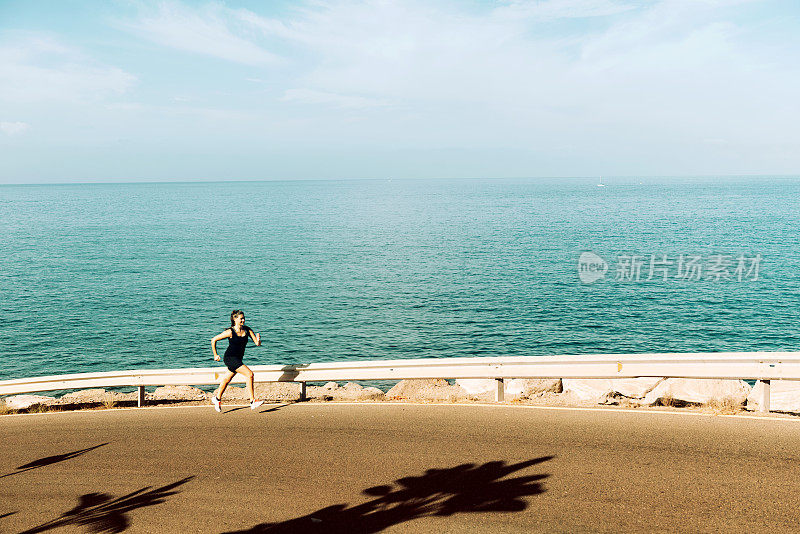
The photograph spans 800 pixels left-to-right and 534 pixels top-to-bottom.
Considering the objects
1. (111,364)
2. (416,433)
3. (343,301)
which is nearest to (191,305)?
(343,301)

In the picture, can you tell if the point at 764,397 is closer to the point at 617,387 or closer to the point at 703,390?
the point at 703,390

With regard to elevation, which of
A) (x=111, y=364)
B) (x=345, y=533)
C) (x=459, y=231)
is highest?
(x=459, y=231)

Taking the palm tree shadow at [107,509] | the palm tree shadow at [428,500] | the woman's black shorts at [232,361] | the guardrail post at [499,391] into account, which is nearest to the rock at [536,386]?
the guardrail post at [499,391]

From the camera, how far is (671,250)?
64.3 metres

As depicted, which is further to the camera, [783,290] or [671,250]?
[671,250]

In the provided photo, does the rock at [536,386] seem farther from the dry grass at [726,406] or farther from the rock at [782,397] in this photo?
the dry grass at [726,406]

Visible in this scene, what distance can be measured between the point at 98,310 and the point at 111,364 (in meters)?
12.6

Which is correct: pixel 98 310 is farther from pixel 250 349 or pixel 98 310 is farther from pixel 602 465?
pixel 602 465

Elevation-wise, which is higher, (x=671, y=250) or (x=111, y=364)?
(x=671, y=250)

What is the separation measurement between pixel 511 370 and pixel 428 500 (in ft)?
13.7

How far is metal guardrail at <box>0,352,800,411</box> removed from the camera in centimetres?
938

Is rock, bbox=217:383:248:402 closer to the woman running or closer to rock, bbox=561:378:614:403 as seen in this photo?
the woman running

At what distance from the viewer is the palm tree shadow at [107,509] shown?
6320 mm

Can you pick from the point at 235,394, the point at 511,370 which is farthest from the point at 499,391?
the point at 235,394
